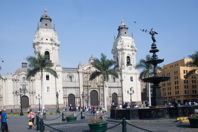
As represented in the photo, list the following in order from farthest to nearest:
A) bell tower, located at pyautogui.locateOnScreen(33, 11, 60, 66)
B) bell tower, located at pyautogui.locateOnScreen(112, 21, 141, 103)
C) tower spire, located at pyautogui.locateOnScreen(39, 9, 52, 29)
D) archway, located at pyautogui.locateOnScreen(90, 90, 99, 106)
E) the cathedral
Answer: bell tower, located at pyautogui.locateOnScreen(112, 21, 141, 103)
archway, located at pyautogui.locateOnScreen(90, 90, 99, 106)
tower spire, located at pyautogui.locateOnScreen(39, 9, 52, 29)
bell tower, located at pyautogui.locateOnScreen(33, 11, 60, 66)
the cathedral

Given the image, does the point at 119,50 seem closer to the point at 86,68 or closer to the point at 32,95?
the point at 86,68

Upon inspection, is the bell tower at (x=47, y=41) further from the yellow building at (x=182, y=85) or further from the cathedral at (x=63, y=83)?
the yellow building at (x=182, y=85)

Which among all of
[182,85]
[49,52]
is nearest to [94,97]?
[49,52]

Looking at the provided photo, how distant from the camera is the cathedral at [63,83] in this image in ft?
191

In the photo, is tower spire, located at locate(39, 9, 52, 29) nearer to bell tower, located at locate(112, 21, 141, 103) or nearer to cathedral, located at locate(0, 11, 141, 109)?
cathedral, located at locate(0, 11, 141, 109)

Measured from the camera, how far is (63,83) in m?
63.7

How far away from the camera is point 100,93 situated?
67.2 m

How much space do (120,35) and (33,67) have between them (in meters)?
32.1

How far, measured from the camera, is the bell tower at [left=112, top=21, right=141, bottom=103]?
7069 cm

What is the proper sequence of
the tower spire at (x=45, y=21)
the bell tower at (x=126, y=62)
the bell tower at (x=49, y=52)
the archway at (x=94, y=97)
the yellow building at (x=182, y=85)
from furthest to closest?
the yellow building at (x=182, y=85) → the bell tower at (x=126, y=62) → the archway at (x=94, y=97) → the tower spire at (x=45, y=21) → the bell tower at (x=49, y=52)

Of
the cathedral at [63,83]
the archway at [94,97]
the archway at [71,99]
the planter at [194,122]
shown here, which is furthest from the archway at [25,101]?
the planter at [194,122]

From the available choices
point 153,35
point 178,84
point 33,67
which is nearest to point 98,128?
point 153,35

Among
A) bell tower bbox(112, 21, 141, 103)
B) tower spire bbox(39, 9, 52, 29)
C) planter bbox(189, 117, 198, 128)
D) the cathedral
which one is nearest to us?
planter bbox(189, 117, 198, 128)

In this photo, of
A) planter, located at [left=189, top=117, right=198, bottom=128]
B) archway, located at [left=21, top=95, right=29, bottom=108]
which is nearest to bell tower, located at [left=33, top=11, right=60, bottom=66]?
archway, located at [left=21, top=95, right=29, bottom=108]
